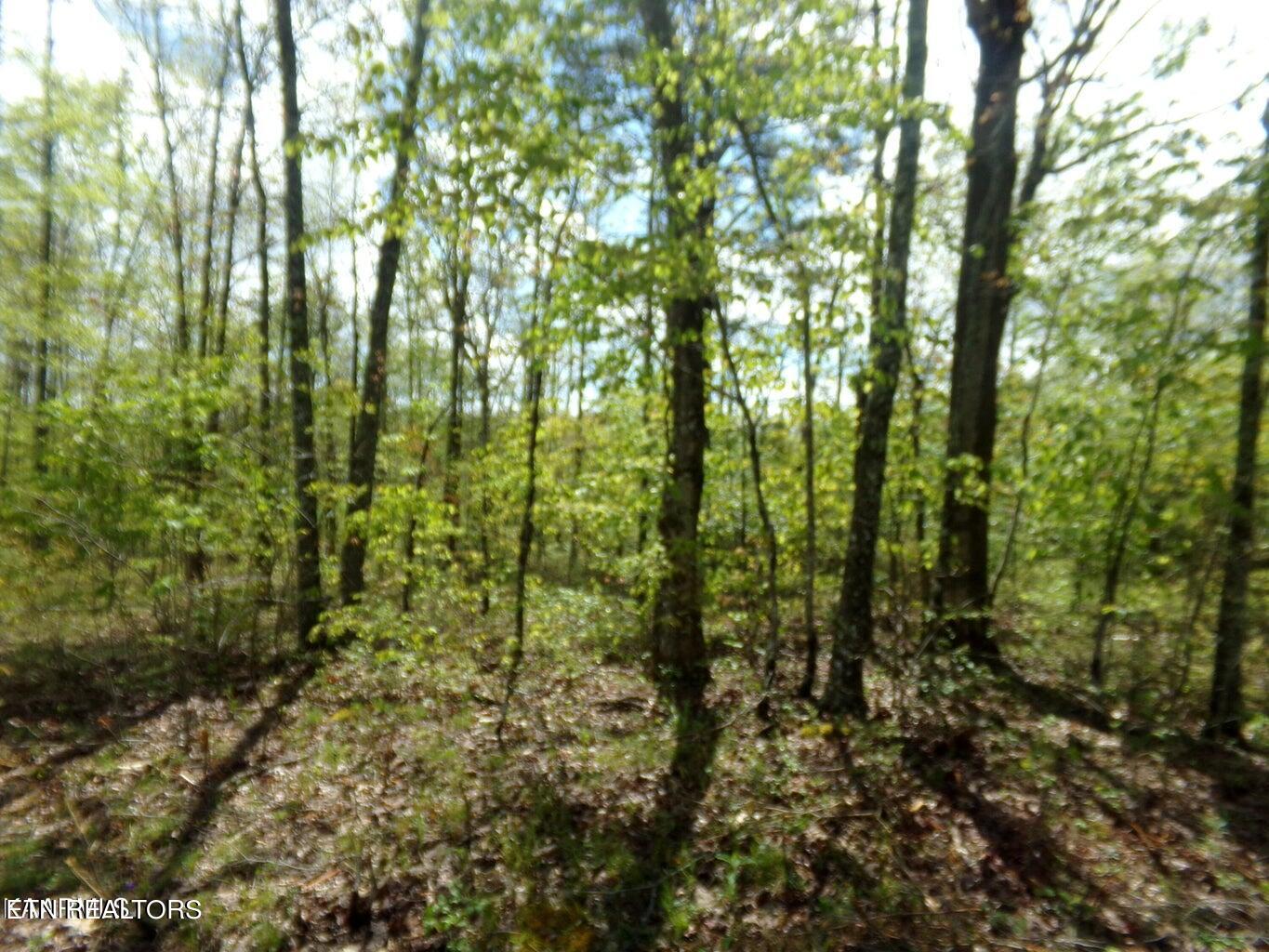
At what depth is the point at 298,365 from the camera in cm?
908

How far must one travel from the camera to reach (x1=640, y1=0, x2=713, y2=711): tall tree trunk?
6.61 m

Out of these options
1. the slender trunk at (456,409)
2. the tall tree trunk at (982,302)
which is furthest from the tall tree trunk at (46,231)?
the tall tree trunk at (982,302)

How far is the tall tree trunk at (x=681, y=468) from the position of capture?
6609 mm

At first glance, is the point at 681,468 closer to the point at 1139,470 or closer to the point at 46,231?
the point at 1139,470

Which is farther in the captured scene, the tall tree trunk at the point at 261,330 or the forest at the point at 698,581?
the tall tree trunk at the point at 261,330

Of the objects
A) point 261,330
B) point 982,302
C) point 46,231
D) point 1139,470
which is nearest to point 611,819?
point 1139,470

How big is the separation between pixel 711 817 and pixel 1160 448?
5044 millimetres

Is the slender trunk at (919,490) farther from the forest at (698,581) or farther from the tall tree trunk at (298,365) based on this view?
the tall tree trunk at (298,365)

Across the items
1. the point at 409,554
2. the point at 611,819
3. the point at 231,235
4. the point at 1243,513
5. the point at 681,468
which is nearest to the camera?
the point at 611,819

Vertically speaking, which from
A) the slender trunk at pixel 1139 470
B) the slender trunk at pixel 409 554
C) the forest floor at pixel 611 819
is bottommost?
the forest floor at pixel 611 819

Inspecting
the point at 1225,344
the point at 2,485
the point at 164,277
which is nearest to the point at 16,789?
the point at 2,485

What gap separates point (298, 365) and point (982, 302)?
8694 millimetres

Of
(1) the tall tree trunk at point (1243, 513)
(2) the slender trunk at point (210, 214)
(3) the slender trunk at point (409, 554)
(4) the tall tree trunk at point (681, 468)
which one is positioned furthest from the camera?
(2) the slender trunk at point (210, 214)

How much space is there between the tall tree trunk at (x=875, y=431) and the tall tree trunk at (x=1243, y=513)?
2449mm
